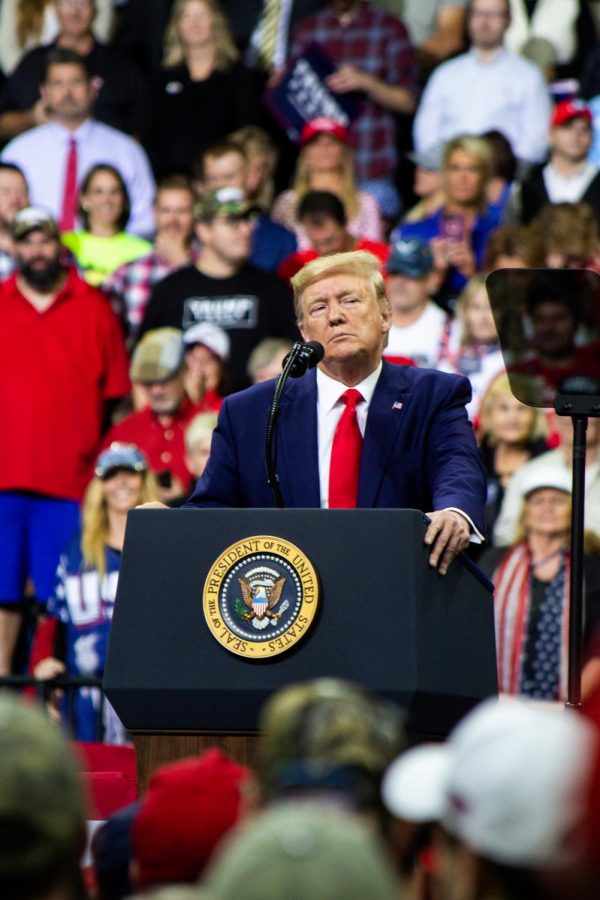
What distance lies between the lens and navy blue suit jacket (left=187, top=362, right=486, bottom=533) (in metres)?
4.84

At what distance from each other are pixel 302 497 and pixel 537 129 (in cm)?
665

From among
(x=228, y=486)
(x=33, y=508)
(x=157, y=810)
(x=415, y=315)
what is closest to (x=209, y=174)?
(x=415, y=315)

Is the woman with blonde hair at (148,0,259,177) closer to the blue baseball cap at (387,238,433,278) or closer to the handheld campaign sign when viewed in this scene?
the handheld campaign sign

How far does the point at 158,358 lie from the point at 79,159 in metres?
2.49

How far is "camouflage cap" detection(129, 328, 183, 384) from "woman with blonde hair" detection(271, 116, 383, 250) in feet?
4.53

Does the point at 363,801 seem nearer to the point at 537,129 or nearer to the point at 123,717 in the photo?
the point at 123,717

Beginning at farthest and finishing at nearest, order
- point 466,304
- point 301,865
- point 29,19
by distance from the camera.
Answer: point 29,19, point 466,304, point 301,865

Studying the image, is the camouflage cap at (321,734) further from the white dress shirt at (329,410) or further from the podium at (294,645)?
the white dress shirt at (329,410)

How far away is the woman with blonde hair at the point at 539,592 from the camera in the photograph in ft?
23.5

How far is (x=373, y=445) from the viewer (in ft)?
16.0

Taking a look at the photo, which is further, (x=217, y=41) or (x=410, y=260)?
(x=217, y=41)

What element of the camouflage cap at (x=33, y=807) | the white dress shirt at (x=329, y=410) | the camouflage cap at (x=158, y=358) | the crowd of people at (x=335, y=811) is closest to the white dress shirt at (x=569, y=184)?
the camouflage cap at (x=158, y=358)

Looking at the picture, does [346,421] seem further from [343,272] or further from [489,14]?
[489,14]

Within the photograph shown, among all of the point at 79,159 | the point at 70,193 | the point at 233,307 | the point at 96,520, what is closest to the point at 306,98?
the point at 79,159
